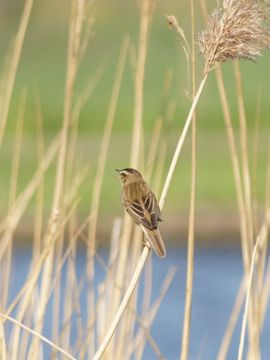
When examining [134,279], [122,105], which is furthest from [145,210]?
[122,105]

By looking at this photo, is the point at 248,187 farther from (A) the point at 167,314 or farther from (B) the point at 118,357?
(A) the point at 167,314

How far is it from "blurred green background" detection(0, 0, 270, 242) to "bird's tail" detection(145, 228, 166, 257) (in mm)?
13717

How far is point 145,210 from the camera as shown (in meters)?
3.23

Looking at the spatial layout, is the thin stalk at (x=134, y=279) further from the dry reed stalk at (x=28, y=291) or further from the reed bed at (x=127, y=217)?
the dry reed stalk at (x=28, y=291)

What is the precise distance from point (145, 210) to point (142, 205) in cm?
6

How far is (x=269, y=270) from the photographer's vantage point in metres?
3.53

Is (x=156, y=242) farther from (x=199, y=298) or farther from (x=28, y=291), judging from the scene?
(x=199, y=298)

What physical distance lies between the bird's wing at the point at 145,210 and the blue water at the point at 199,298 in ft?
19.8

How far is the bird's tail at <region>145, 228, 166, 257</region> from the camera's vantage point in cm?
301

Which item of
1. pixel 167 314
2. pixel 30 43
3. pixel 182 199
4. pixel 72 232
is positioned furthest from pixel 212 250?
pixel 72 232

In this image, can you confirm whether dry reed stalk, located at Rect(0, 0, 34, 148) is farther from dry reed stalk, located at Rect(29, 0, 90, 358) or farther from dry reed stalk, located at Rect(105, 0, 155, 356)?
dry reed stalk, located at Rect(105, 0, 155, 356)

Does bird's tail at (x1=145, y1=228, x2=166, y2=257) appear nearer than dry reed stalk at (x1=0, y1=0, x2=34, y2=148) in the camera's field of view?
Yes

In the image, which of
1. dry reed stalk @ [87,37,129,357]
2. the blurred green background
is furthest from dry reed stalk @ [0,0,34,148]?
the blurred green background

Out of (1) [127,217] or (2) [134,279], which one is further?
(1) [127,217]
